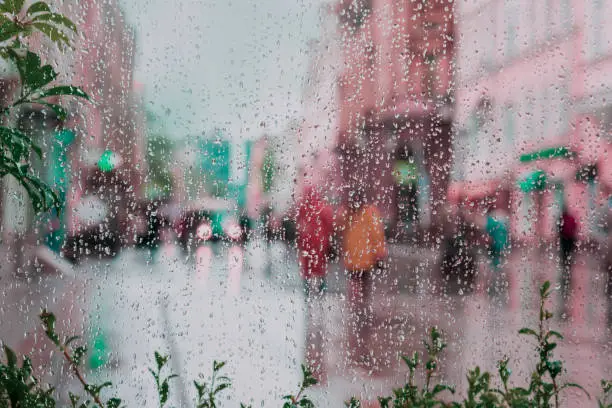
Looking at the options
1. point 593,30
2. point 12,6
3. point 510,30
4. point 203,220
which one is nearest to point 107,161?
point 203,220

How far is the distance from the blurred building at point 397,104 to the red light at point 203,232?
463mm

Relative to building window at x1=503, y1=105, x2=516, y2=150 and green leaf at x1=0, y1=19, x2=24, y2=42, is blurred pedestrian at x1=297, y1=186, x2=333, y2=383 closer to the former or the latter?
building window at x1=503, y1=105, x2=516, y2=150

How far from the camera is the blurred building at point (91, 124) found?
45.8 inches

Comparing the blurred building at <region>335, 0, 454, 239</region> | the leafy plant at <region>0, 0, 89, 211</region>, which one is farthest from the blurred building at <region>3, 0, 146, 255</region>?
the blurred building at <region>335, 0, 454, 239</region>

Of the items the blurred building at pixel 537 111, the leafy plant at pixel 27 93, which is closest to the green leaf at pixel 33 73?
the leafy plant at pixel 27 93

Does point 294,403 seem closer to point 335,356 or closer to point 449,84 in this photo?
point 335,356

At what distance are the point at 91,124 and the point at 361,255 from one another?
85 centimetres

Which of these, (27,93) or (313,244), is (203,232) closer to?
(313,244)

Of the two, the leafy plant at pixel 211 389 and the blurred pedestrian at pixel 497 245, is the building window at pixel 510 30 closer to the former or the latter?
A: the blurred pedestrian at pixel 497 245

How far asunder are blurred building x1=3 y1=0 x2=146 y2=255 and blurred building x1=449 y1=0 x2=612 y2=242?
0.96 metres

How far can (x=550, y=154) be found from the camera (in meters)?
1.49

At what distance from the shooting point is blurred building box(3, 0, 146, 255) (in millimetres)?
1164

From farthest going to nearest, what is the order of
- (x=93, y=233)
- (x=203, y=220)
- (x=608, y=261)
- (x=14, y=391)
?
1. (x=608, y=261)
2. (x=203, y=220)
3. (x=93, y=233)
4. (x=14, y=391)

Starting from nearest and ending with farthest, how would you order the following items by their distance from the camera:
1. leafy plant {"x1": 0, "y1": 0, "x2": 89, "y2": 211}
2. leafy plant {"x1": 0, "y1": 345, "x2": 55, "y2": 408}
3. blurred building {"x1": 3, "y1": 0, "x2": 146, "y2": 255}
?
leafy plant {"x1": 0, "y1": 345, "x2": 55, "y2": 408}
leafy plant {"x1": 0, "y1": 0, "x2": 89, "y2": 211}
blurred building {"x1": 3, "y1": 0, "x2": 146, "y2": 255}
